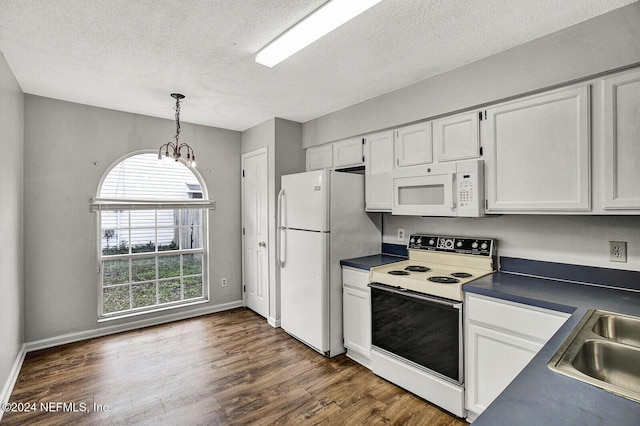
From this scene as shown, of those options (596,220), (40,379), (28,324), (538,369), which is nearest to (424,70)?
(596,220)

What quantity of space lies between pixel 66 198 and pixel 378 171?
3135 mm

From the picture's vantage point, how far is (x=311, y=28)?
1884mm

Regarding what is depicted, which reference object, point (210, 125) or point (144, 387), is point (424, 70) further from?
point (144, 387)

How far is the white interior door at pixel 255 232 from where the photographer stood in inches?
155

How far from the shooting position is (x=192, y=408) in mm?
2230

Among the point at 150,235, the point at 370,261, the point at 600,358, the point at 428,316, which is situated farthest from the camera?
the point at 150,235

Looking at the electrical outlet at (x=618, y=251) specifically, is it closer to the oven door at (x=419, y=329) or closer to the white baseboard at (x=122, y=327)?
the oven door at (x=419, y=329)

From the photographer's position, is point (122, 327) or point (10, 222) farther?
point (122, 327)

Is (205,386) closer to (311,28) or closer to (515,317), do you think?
(515,317)

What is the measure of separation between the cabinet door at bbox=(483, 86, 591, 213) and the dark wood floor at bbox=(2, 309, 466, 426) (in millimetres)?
1530

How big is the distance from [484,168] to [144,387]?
10.00 feet

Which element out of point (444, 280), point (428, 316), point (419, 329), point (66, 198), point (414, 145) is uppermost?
point (414, 145)

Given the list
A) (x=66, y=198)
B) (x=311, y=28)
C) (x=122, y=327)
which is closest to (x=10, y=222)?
(x=66, y=198)

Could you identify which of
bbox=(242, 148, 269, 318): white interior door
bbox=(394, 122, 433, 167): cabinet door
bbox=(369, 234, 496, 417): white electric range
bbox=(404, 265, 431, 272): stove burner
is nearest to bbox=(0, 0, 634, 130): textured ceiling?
bbox=(394, 122, 433, 167): cabinet door
